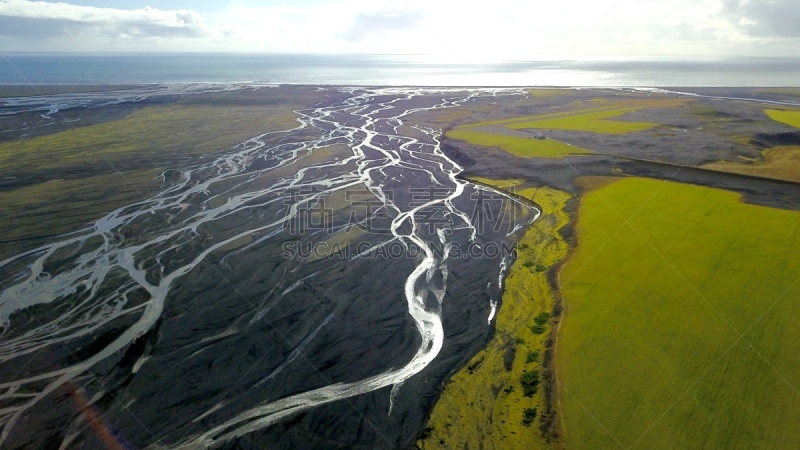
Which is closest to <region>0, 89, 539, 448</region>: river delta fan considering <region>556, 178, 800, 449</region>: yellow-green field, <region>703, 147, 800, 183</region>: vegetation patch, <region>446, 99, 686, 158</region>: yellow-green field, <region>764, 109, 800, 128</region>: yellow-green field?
<region>556, 178, 800, 449</region>: yellow-green field

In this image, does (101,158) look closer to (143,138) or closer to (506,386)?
(143,138)

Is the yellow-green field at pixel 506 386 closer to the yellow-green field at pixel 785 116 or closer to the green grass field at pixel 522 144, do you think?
the green grass field at pixel 522 144

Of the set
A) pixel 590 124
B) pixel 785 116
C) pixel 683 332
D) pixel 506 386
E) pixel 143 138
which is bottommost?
pixel 506 386

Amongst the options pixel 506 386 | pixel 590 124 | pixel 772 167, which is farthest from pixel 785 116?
pixel 506 386

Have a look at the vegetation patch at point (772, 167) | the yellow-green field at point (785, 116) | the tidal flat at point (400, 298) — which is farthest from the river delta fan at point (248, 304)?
the yellow-green field at point (785, 116)

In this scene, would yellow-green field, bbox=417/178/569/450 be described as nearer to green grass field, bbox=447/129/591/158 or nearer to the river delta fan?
the river delta fan
